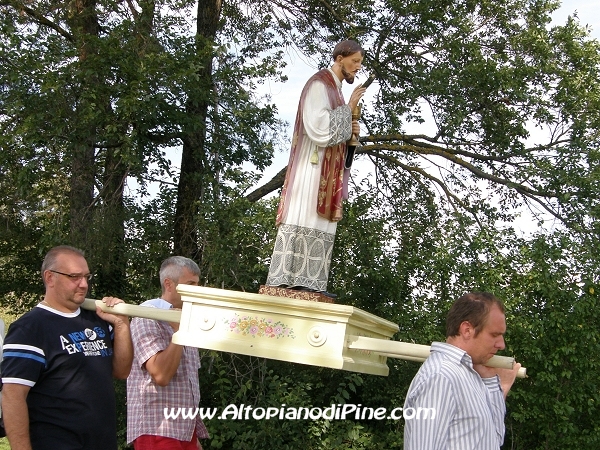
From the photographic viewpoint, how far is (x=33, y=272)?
10.9m

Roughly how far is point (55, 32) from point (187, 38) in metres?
1.97

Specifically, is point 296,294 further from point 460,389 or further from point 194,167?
point 194,167

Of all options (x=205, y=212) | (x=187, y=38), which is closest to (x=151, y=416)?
(x=205, y=212)

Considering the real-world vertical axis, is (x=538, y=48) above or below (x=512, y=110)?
above

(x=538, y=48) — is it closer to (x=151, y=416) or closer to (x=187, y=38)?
(x=187, y=38)

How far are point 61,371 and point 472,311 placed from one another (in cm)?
171

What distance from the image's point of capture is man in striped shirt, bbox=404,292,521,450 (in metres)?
2.77

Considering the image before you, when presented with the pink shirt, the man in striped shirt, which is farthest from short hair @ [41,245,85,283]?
the man in striped shirt

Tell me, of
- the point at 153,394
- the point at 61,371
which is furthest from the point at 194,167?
the point at 61,371

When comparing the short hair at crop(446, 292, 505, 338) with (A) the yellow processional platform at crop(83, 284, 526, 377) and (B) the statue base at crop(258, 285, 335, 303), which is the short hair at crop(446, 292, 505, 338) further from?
(B) the statue base at crop(258, 285, 335, 303)

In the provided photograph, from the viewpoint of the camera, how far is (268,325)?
3627 millimetres

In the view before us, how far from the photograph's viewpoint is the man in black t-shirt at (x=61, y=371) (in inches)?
126

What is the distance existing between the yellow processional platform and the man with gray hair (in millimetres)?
207

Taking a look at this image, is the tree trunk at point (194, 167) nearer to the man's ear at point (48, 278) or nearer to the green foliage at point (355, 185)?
the green foliage at point (355, 185)
